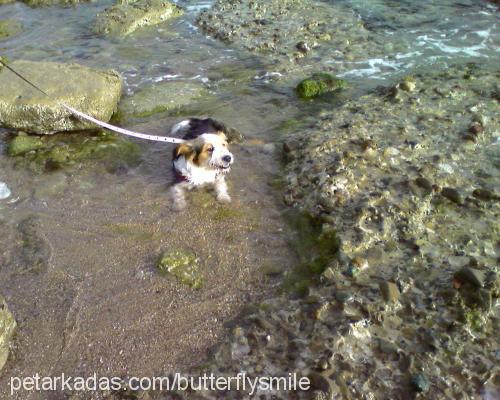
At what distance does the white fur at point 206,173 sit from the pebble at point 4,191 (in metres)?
1.91

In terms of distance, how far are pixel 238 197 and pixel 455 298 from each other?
8.25ft

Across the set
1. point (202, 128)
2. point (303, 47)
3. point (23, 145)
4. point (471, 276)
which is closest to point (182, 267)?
point (202, 128)

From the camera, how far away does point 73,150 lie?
6.04 m

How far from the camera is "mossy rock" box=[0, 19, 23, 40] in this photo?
9.72 m

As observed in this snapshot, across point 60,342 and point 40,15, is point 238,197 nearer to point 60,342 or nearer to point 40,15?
point 60,342

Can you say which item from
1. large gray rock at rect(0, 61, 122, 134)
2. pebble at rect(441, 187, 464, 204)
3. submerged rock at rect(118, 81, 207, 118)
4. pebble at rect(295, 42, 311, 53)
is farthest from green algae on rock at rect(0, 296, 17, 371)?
pebble at rect(295, 42, 311, 53)

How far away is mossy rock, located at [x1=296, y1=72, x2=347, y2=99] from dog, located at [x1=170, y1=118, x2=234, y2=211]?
209 centimetres

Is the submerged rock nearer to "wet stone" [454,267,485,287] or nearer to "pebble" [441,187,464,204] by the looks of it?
"pebble" [441,187,464,204]

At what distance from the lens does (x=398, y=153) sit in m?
5.32

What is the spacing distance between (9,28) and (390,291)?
10111mm

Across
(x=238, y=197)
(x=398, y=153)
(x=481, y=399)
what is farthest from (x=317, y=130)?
(x=481, y=399)

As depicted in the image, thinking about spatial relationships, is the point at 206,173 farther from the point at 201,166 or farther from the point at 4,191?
the point at 4,191

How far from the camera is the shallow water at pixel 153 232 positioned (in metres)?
3.58

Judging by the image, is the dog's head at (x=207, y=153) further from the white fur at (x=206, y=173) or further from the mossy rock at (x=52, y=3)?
the mossy rock at (x=52, y=3)
